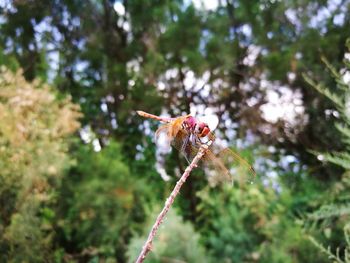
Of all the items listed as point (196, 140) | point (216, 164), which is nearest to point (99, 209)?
point (216, 164)

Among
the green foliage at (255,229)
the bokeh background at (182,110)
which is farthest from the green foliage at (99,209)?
the green foliage at (255,229)

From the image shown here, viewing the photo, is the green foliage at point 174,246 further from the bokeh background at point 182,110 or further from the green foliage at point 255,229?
the green foliage at point 255,229

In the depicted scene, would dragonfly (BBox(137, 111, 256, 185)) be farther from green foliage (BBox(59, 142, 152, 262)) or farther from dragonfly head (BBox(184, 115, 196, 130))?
green foliage (BBox(59, 142, 152, 262))

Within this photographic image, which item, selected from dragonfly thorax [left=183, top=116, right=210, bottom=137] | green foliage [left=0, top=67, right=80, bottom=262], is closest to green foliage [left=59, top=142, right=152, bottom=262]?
green foliage [left=0, top=67, right=80, bottom=262]

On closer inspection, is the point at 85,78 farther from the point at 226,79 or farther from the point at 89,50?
the point at 226,79

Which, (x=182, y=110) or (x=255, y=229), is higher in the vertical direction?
(x=182, y=110)

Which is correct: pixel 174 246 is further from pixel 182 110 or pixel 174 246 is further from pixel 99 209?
pixel 182 110

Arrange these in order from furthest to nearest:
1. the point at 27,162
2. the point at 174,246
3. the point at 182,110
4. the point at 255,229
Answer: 1. the point at 182,110
2. the point at 255,229
3. the point at 174,246
4. the point at 27,162

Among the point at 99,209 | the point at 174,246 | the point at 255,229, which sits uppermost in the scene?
the point at 255,229
